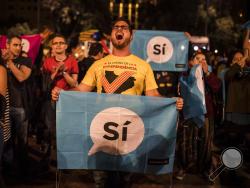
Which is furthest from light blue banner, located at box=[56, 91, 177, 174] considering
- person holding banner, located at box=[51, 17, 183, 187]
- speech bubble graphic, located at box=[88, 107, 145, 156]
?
person holding banner, located at box=[51, 17, 183, 187]

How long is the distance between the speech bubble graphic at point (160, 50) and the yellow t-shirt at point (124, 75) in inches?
193

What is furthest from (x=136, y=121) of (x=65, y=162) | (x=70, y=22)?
(x=70, y=22)

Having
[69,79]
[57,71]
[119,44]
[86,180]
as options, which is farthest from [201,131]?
[119,44]

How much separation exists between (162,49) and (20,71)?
12.3ft

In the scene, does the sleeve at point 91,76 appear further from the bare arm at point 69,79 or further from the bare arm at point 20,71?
the bare arm at point 20,71

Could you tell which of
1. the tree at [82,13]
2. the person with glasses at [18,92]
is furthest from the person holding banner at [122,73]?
the tree at [82,13]

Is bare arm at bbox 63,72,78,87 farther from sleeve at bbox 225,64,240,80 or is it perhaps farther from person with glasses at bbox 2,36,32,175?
sleeve at bbox 225,64,240,80

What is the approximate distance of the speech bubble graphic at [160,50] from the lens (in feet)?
32.7

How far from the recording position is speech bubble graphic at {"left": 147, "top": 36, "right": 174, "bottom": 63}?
995cm

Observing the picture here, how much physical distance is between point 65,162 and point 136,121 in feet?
2.63

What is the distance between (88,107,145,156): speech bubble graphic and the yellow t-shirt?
0.24m

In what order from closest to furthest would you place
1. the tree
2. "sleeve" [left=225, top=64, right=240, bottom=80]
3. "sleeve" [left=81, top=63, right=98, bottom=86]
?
"sleeve" [left=81, top=63, right=98, bottom=86] < "sleeve" [left=225, top=64, right=240, bottom=80] < the tree

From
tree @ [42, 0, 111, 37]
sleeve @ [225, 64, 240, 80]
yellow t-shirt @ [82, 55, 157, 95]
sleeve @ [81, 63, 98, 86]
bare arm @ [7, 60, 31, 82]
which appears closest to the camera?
yellow t-shirt @ [82, 55, 157, 95]

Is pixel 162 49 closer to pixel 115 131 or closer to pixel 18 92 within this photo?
pixel 18 92
